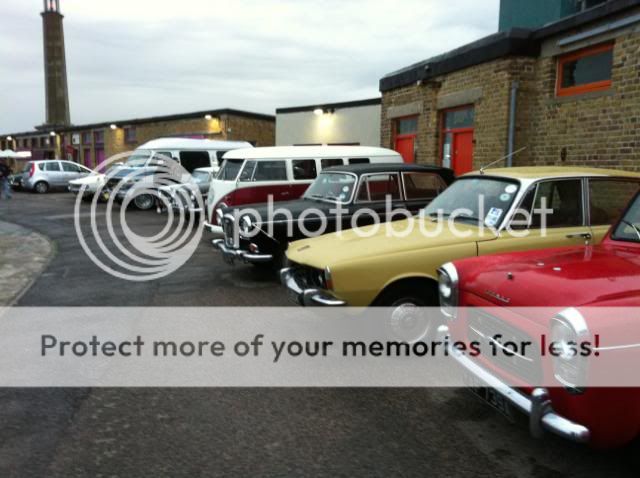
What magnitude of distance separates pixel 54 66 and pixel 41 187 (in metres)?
30.9

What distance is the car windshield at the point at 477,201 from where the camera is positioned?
4996mm

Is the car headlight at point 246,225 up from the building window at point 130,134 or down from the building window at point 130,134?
down

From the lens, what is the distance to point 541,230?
4926mm

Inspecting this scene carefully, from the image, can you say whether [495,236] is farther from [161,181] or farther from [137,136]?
[137,136]

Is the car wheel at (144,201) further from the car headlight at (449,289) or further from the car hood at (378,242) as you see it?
the car headlight at (449,289)

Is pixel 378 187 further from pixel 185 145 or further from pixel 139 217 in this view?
pixel 185 145

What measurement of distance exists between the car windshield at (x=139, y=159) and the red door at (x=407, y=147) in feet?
28.0

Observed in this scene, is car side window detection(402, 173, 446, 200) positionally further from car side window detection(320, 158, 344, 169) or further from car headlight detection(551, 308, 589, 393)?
car headlight detection(551, 308, 589, 393)

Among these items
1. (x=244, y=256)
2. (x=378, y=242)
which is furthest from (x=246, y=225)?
(x=378, y=242)

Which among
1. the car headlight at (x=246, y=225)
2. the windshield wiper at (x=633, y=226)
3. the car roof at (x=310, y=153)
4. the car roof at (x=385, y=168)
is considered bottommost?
the car headlight at (x=246, y=225)

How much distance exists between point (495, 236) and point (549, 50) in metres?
6.36


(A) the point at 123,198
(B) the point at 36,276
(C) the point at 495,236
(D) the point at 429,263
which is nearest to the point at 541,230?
(C) the point at 495,236

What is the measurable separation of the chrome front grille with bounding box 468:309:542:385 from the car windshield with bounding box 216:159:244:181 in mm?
7576

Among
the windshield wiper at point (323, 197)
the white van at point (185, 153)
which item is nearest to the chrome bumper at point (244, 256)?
the windshield wiper at point (323, 197)
